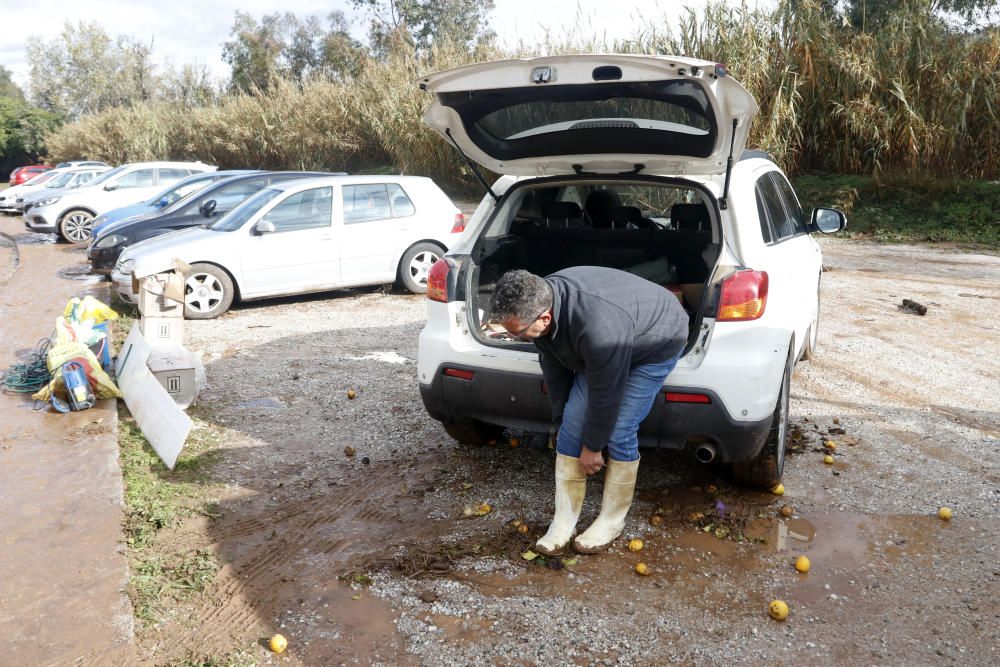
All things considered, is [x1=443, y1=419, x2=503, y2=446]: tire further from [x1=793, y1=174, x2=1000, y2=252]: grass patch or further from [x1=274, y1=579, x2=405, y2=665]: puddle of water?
[x1=793, y1=174, x2=1000, y2=252]: grass patch

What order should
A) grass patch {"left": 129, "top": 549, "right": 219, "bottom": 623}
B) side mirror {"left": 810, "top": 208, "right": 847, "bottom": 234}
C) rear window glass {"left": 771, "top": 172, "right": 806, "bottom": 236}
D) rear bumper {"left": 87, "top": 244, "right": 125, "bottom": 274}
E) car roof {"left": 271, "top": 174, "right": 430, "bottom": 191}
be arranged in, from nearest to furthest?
grass patch {"left": 129, "top": 549, "right": 219, "bottom": 623}
rear window glass {"left": 771, "top": 172, "right": 806, "bottom": 236}
side mirror {"left": 810, "top": 208, "right": 847, "bottom": 234}
car roof {"left": 271, "top": 174, "right": 430, "bottom": 191}
rear bumper {"left": 87, "top": 244, "right": 125, "bottom": 274}

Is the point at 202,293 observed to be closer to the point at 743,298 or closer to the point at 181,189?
the point at 181,189

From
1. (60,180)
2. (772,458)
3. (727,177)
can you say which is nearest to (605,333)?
(727,177)

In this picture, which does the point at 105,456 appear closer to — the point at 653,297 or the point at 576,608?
the point at 576,608

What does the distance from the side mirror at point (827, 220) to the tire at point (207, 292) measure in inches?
258

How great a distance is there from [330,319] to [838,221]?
18.4ft

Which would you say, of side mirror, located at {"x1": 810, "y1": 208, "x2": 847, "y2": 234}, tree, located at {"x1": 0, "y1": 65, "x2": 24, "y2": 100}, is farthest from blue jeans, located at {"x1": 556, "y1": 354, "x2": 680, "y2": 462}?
tree, located at {"x1": 0, "y1": 65, "x2": 24, "y2": 100}

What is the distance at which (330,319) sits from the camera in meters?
8.95

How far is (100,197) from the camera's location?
1777 cm

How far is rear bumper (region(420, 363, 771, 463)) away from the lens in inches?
143

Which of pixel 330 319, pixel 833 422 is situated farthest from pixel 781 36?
pixel 833 422

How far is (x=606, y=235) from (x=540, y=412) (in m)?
1.94

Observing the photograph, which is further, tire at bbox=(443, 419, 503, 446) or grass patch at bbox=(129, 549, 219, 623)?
tire at bbox=(443, 419, 503, 446)

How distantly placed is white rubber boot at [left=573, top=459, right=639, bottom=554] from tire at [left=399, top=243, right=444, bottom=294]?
685 cm
